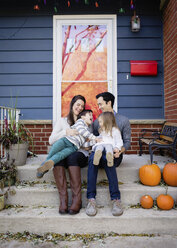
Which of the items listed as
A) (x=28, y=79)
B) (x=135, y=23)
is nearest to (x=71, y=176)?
(x=28, y=79)

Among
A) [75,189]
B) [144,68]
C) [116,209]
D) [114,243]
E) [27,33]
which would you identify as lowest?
[114,243]

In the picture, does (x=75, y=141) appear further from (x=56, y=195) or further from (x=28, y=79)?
(x=28, y=79)

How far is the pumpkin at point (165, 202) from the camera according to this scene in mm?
2051

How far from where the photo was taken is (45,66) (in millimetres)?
3695

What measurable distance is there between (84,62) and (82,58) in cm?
9

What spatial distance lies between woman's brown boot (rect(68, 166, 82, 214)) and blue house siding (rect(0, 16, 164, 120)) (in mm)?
1782

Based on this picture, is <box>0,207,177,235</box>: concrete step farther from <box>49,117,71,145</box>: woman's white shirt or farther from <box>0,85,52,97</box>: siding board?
<box>0,85,52,97</box>: siding board

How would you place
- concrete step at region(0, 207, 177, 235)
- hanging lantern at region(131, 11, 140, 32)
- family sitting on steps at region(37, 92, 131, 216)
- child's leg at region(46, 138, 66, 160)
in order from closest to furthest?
concrete step at region(0, 207, 177, 235)
family sitting on steps at region(37, 92, 131, 216)
child's leg at region(46, 138, 66, 160)
hanging lantern at region(131, 11, 140, 32)

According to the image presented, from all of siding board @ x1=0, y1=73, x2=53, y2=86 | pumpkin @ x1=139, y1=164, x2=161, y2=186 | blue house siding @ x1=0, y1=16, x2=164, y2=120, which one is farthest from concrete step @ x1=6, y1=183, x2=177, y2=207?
siding board @ x1=0, y1=73, x2=53, y2=86

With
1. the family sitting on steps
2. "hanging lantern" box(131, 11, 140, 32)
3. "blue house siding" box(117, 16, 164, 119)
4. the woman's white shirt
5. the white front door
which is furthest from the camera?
the white front door

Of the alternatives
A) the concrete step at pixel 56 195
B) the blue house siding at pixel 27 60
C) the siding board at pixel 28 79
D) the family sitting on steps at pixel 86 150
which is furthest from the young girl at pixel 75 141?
the siding board at pixel 28 79

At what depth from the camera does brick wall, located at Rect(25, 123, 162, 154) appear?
11.8 feet

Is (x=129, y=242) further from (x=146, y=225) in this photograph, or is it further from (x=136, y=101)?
(x=136, y=101)

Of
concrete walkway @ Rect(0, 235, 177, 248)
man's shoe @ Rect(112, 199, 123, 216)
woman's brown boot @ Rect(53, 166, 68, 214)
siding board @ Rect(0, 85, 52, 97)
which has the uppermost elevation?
siding board @ Rect(0, 85, 52, 97)
